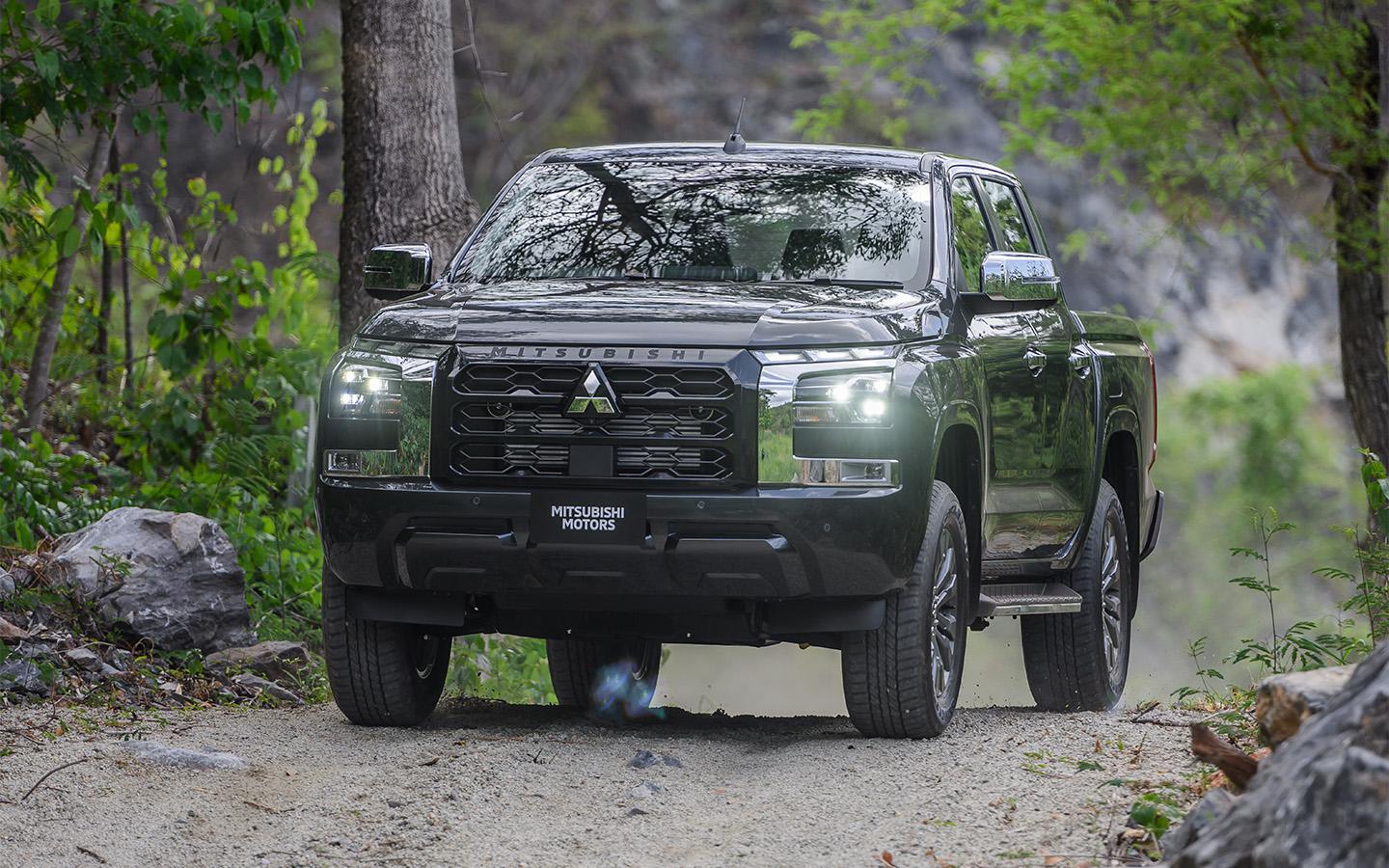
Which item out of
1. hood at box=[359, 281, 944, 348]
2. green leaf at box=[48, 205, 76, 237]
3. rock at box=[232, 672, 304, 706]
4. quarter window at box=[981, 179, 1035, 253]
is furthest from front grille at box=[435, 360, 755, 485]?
green leaf at box=[48, 205, 76, 237]

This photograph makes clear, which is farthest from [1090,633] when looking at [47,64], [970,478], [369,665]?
[47,64]

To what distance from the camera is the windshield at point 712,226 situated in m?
6.84

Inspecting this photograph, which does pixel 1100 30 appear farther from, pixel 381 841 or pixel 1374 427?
pixel 381 841

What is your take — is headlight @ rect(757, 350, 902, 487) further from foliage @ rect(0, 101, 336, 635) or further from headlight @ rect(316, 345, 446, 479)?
foliage @ rect(0, 101, 336, 635)

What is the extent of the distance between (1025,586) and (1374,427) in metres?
6.60

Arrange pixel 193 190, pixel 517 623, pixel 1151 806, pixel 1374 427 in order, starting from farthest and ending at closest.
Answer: pixel 1374 427 → pixel 193 190 → pixel 517 623 → pixel 1151 806

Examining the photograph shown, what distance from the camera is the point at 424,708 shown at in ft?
22.5

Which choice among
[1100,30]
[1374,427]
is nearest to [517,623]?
[1374,427]

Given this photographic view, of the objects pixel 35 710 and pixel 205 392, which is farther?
pixel 205 392

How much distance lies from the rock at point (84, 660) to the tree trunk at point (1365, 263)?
907cm

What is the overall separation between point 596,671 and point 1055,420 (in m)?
2.58

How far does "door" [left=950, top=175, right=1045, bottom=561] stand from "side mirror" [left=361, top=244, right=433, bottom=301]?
201 cm

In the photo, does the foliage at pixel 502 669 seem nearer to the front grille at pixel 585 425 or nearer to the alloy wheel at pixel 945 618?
the alloy wheel at pixel 945 618

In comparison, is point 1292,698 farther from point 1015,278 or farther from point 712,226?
point 712,226
